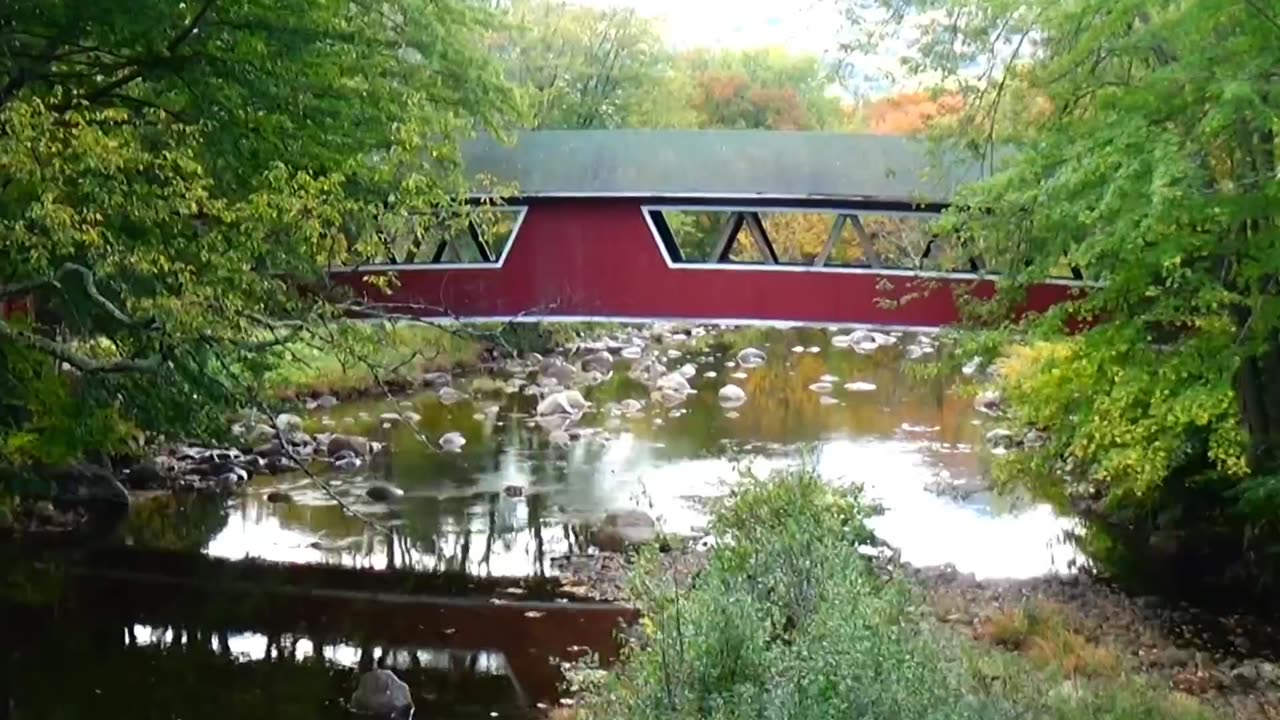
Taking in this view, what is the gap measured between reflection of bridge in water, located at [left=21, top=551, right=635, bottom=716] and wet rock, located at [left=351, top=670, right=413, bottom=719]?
0.17m

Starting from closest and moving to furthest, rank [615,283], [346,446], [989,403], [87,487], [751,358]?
[615,283] → [87,487] → [346,446] → [989,403] → [751,358]

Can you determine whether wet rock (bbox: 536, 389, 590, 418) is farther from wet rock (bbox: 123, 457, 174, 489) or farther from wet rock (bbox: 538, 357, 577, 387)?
wet rock (bbox: 123, 457, 174, 489)

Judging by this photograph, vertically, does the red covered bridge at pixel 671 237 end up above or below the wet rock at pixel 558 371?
above

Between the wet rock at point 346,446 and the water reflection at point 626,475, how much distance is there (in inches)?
17.5

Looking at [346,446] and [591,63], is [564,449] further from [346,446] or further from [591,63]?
[591,63]

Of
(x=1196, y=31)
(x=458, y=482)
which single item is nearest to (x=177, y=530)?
(x=458, y=482)

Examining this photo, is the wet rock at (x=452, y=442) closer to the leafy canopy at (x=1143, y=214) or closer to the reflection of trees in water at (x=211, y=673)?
the reflection of trees in water at (x=211, y=673)

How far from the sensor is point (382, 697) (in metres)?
8.61

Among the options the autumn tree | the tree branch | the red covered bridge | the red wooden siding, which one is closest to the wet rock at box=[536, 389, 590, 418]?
the red covered bridge

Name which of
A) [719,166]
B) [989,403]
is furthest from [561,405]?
[719,166]

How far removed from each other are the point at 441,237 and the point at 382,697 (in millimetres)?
5932

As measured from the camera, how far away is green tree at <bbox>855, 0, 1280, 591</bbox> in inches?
331

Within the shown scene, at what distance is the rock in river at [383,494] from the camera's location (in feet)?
46.7

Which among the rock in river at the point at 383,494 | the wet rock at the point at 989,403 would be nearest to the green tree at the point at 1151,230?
the rock in river at the point at 383,494
